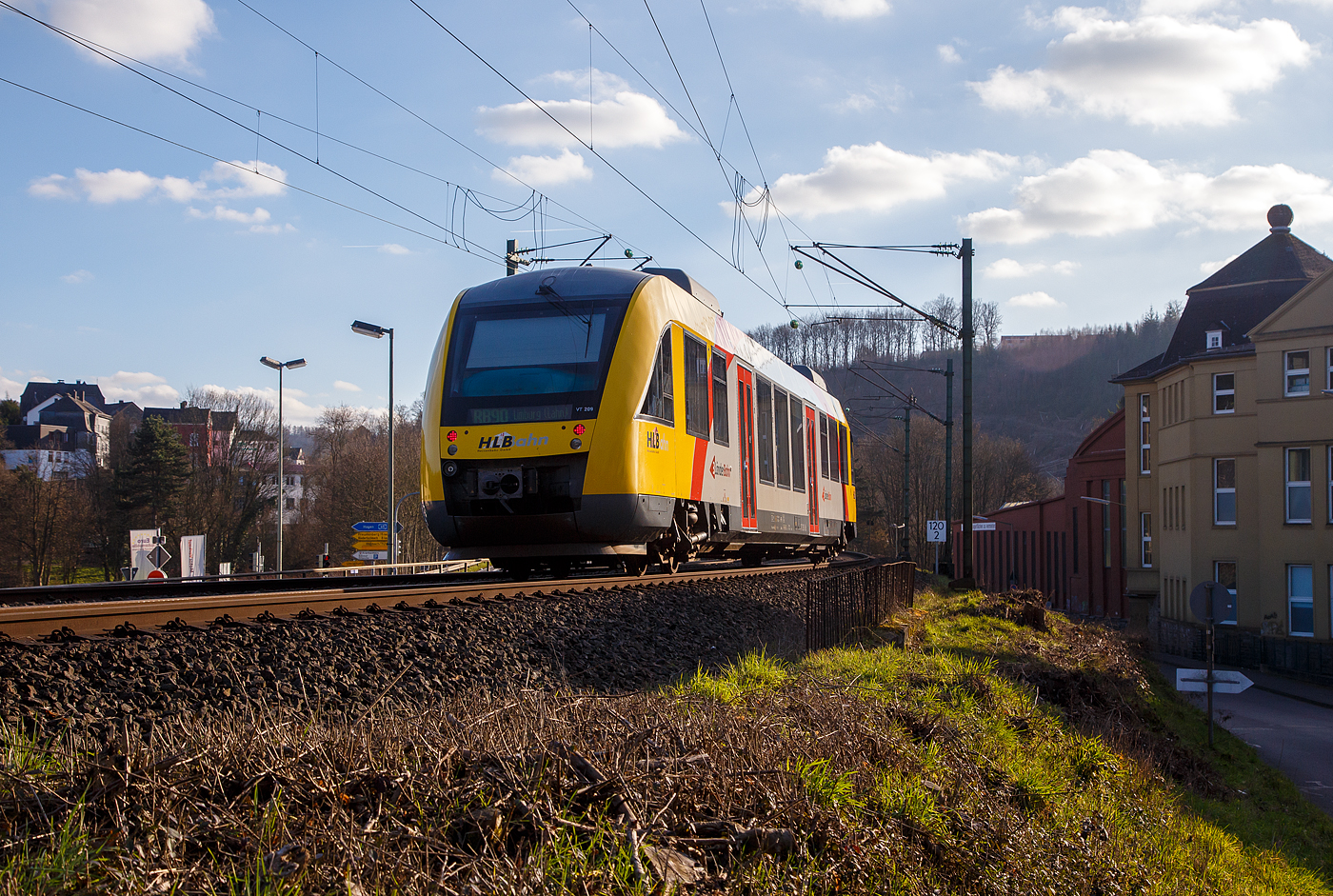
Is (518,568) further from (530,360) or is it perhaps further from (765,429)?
(765,429)

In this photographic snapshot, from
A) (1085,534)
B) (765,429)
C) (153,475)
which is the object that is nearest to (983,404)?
(1085,534)

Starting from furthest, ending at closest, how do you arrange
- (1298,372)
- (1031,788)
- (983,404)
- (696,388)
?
(983,404)
(1298,372)
(696,388)
(1031,788)

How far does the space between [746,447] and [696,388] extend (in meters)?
2.34

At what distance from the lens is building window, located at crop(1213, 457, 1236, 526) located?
3838 centimetres

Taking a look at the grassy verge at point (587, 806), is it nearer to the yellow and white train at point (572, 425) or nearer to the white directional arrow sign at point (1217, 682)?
the yellow and white train at point (572, 425)

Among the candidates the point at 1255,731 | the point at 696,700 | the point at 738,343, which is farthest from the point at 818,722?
the point at 1255,731

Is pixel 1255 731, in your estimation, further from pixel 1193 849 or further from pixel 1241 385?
pixel 1193 849

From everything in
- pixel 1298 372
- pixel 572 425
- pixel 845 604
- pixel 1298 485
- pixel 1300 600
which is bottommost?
pixel 1300 600

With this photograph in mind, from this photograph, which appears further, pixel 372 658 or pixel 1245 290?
pixel 1245 290

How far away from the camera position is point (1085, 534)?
55062 millimetres

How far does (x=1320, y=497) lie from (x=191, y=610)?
1526 inches

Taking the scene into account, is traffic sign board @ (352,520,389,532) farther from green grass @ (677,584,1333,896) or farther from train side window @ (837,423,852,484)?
green grass @ (677,584,1333,896)

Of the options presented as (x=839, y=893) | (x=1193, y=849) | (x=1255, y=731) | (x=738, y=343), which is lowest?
(x=1255, y=731)

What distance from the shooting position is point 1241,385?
38688 mm
